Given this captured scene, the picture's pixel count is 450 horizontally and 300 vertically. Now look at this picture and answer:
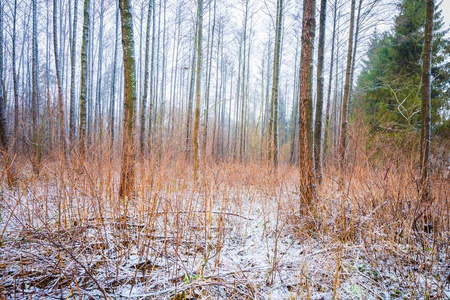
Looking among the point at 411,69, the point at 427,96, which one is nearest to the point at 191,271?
the point at 427,96

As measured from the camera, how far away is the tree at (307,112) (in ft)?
8.15

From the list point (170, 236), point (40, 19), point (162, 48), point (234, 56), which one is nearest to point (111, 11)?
point (162, 48)

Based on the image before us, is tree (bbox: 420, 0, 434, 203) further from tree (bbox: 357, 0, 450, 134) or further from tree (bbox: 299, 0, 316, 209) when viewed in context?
tree (bbox: 357, 0, 450, 134)

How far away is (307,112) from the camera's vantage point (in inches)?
101

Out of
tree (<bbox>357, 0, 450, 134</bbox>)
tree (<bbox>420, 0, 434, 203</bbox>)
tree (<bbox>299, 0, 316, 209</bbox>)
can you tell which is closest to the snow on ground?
tree (<bbox>299, 0, 316, 209</bbox>)

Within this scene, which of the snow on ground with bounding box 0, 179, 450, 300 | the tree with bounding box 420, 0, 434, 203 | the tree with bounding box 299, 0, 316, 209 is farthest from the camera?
the tree with bounding box 420, 0, 434, 203

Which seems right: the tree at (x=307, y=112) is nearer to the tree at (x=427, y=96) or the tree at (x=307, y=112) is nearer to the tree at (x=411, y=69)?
the tree at (x=427, y=96)

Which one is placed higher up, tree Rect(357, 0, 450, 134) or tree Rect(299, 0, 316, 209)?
tree Rect(357, 0, 450, 134)

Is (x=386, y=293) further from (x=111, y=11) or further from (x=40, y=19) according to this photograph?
(x=40, y=19)

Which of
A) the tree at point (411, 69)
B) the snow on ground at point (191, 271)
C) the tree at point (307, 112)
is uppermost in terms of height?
the tree at point (411, 69)

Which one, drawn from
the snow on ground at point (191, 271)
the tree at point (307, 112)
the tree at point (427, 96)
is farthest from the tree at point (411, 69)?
the snow on ground at point (191, 271)

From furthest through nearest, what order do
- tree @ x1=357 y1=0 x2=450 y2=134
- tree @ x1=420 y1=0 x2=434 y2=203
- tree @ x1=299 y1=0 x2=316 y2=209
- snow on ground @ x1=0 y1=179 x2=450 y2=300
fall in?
1. tree @ x1=357 y1=0 x2=450 y2=134
2. tree @ x1=420 y1=0 x2=434 y2=203
3. tree @ x1=299 y1=0 x2=316 y2=209
4. snow on ground @ x1=0 y1=179 x2=450 y2=300

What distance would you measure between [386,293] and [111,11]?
17.0 metres

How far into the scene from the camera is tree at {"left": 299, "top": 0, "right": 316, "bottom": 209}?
2.48 metres
